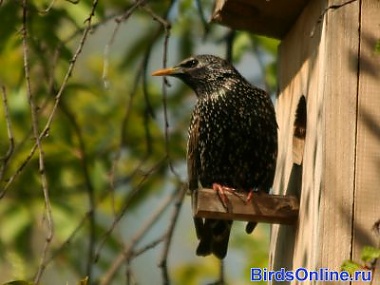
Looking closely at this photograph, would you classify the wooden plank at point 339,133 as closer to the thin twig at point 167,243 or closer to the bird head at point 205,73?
the thin twig at point 167,243

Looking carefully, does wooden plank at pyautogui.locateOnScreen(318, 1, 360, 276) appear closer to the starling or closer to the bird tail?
the starling

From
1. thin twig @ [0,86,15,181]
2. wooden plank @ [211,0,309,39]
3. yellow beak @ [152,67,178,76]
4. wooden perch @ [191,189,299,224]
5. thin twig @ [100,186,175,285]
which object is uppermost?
wooden plank @ [211,0,309,39]

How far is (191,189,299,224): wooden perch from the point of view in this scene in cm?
442

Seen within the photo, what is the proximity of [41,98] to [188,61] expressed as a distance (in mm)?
905

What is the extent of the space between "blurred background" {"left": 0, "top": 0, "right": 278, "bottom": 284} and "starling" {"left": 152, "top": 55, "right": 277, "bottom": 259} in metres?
0.13

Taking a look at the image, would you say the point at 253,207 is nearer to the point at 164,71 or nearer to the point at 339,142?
the point at 339,142

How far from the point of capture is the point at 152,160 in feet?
22.5

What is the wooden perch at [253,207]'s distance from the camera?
442 centimetres

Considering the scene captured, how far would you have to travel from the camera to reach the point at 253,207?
4.45 meters

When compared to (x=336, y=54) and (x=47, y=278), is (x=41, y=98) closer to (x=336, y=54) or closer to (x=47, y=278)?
(x=336, y=54)

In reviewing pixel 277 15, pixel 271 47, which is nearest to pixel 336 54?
pixel 277 15

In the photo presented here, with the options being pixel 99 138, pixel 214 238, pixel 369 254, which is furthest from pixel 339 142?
pixel 99 138

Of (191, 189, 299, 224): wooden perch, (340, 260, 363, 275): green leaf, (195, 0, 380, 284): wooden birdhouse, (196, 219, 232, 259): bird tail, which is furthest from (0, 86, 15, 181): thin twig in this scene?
(340, 260, 363, 275): green leaf

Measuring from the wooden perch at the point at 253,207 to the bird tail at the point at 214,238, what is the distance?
2.32 feet
